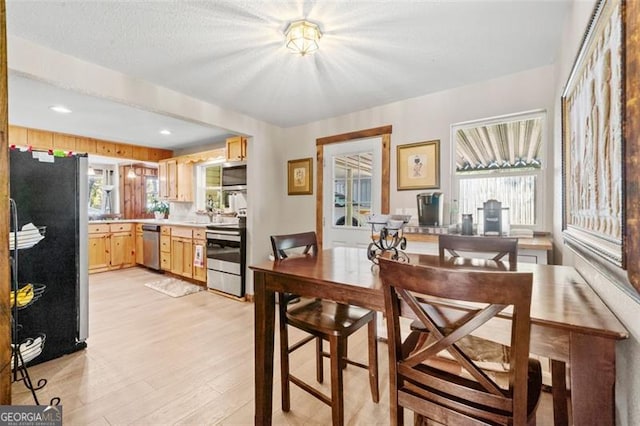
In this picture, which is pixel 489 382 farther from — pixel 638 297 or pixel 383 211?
pixel 383 211

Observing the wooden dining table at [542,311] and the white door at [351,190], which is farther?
the white door at [351,190]

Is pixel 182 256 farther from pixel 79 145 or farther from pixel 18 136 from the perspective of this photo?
pixel 18 136

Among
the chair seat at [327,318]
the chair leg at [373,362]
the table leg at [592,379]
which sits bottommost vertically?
the chair leg at [373,362]

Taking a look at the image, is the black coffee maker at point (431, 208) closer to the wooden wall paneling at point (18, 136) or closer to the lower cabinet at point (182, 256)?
the lower cabinet at point (182, 256)

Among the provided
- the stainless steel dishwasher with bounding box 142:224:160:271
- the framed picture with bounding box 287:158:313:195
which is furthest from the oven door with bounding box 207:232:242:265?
the stainless steel dishwasher with bounding box 142:224:160:271

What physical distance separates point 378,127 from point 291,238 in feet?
6.55

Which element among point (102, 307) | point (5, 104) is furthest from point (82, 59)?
point (102, 307)

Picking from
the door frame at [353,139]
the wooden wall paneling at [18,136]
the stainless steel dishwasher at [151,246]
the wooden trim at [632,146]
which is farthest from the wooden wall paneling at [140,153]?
the wooden trim at [632,146]

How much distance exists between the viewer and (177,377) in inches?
81.9

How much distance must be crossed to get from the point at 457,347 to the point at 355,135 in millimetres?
2922

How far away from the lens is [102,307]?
3.49 metres

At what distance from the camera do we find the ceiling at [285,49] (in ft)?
5.65

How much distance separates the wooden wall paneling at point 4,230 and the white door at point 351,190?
9.53 feet

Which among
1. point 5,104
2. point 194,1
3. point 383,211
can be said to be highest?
point 194,1
